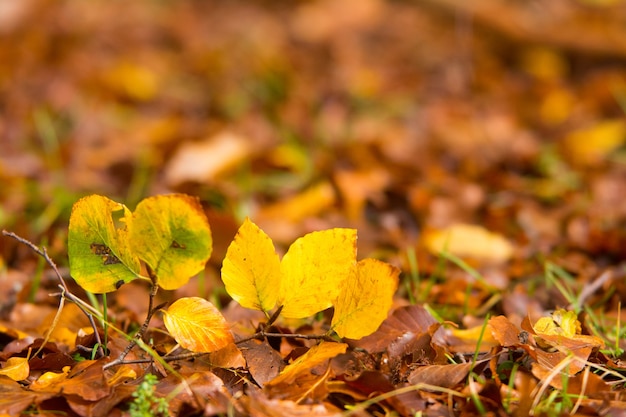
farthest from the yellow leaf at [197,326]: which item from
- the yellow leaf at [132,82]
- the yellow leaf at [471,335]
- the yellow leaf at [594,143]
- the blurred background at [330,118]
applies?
the yellow leaf at [132,82]

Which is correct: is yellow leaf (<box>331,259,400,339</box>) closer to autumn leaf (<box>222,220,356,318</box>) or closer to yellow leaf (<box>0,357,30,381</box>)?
autumn leaf (<box>222,220,356,318</box>)

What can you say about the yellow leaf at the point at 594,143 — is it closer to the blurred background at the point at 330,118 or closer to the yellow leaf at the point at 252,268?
the blurred background at the point at 330,118

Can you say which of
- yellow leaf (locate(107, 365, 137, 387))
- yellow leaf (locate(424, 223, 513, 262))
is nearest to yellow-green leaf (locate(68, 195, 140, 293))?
yellow leaf (locate(107, 365, 137, 387))

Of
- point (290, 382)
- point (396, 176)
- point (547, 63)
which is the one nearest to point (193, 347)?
point (290, 382)

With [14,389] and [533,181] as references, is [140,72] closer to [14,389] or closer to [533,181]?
[533,181]

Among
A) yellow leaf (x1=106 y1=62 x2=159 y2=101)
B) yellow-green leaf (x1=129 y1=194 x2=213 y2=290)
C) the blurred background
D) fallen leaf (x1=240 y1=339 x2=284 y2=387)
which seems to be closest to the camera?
yellow-green leaf (x1=129 y1=194 x2=213 y2=290)
